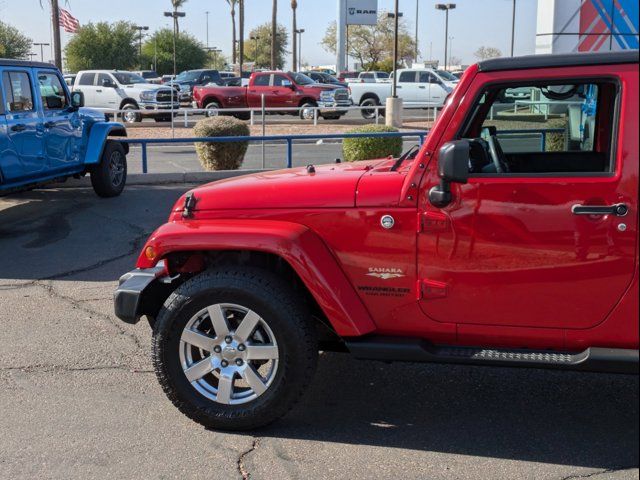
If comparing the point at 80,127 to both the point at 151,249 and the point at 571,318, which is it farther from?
the point at 571,318

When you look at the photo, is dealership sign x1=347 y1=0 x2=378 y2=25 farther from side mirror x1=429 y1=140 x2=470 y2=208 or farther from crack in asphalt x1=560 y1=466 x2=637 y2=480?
crack in asphalt x1=560 y1=466 x2=637 y2=480

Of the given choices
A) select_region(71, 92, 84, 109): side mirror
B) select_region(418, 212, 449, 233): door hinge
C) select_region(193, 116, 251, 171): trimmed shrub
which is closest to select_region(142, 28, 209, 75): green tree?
select_region(193, 116, 251, 171): trimmed shrub

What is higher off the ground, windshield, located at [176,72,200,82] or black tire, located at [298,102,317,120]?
windshield, located at [176,72,200,82]

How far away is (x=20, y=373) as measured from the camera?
5.17 m

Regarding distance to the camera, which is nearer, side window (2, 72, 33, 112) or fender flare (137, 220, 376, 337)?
fender flare (137, 220, 376, 337)

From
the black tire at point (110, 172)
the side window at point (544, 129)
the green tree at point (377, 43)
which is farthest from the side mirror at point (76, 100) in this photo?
the green tree at point (377, 43)

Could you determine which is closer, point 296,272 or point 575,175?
point 575,175

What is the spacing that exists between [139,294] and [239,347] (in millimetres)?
638

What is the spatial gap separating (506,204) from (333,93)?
26.0 meters

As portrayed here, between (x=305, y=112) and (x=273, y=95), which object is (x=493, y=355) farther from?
(x=273, y=95)

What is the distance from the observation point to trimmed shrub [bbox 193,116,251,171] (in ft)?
49.4

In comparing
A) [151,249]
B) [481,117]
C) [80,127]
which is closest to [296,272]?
[151,249]

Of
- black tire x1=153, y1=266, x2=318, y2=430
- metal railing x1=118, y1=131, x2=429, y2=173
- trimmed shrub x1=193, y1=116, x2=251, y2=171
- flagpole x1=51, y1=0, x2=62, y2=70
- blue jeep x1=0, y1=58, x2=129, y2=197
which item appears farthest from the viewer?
flagpole x1=51, y1=0, x2=62, y2=70

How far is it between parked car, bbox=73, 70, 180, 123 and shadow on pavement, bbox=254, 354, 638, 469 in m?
24.8
